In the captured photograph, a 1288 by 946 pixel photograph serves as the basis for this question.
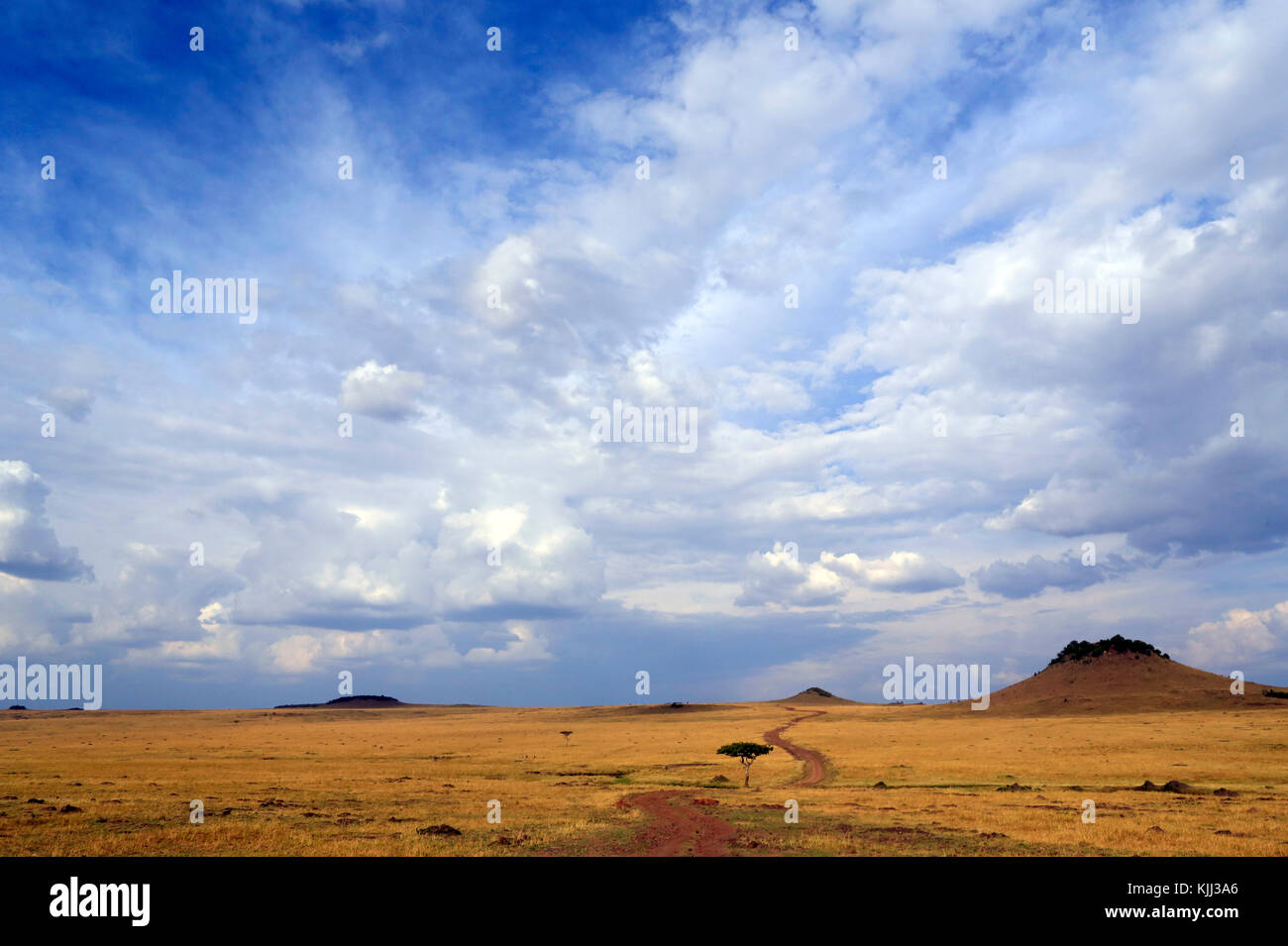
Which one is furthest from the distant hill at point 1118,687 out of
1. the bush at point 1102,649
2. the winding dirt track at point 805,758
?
the winding dirt track at point 805,758

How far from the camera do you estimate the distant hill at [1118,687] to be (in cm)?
11412

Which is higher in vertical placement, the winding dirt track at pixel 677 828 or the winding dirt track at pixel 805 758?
the winding dirt track at pixel 677 828

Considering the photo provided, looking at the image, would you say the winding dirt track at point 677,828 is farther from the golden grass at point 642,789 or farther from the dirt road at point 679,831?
the golden grass at point 642,789

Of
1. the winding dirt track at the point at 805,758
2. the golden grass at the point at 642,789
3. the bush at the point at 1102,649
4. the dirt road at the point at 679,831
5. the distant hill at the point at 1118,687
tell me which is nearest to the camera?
the dirt road at the point at 679,831

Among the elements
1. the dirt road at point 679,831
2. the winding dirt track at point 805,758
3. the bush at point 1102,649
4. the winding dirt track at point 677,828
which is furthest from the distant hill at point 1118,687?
the dirt road at point 679,831

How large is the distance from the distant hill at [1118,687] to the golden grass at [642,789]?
15.3m

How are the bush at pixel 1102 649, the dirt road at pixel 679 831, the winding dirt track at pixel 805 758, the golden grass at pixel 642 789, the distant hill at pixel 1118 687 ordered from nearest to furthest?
the dirt road at pixel 679 831 < the golden grass at pixel 642 789 < the winding dirt track at pixel 805 758 < the distant hill at pixel 1118 687 < the bush at pixel 1102 649

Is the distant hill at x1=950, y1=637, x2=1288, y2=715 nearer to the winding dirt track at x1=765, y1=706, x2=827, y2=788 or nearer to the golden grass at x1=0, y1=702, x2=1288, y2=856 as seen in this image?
the golden grass at x1=0, y1=702, x2=1288, y2=856

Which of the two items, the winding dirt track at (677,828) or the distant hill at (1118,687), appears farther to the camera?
the distant hill at (1118,687)

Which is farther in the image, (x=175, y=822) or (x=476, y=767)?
(x=476, y=767)
